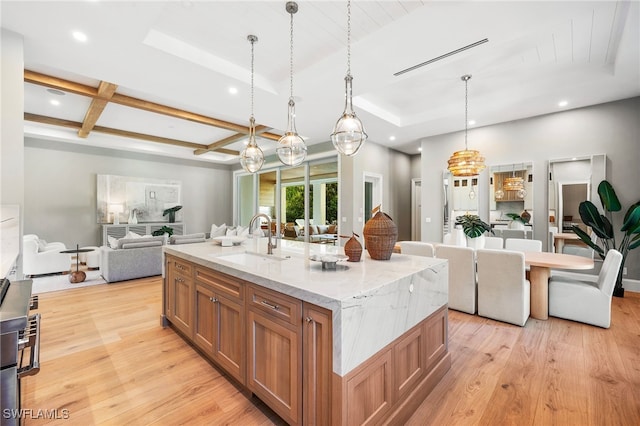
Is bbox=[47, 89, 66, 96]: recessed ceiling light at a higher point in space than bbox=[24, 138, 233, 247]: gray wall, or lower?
higher

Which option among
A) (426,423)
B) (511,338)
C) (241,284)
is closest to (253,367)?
(241,284)

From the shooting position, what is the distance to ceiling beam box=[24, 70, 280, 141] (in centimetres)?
369

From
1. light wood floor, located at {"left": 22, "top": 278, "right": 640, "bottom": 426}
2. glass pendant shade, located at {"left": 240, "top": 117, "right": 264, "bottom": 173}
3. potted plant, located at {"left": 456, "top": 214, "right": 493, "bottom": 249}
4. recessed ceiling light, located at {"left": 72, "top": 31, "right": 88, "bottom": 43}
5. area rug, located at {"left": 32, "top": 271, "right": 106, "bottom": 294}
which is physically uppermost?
recessed ceiling light, located at {"left": 72, "top": 31, "right": 88, "bottom": 43}

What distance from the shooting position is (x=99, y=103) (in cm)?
444

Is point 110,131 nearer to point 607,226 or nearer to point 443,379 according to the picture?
point 443,379

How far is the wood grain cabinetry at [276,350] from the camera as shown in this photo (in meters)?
1.46

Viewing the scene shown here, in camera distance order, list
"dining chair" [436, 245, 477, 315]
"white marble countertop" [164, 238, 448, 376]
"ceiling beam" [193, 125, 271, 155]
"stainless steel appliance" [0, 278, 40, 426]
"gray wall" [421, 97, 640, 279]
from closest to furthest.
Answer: "stainless steel appliance" [0, 278, 40, 426] < "white marble countertop" [164, 238, 448, 376] < "dining chair" [436, 245, 477, 315] < "gray wall" [421, 97, 640, 279] < "ceiling beam" [193, 125, 271, 155]

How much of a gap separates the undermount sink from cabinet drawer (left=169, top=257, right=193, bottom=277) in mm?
370

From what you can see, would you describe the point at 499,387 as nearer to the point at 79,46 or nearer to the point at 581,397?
the point at 581,397

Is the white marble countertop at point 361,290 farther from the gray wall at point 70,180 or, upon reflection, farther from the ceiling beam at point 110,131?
the gray wall at point 70,180

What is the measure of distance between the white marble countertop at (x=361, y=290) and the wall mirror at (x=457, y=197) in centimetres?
410

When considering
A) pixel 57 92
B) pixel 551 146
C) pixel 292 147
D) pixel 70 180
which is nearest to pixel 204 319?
pixel 292 147

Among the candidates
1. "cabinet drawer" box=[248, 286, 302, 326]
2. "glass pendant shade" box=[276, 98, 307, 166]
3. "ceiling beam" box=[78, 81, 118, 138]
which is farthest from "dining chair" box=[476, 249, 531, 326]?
"ceiling beam" box=[78, 81, 118, 138]

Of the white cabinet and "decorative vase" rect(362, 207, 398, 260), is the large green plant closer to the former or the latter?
"decorative vase" rect(362, 207, 398, 260)
